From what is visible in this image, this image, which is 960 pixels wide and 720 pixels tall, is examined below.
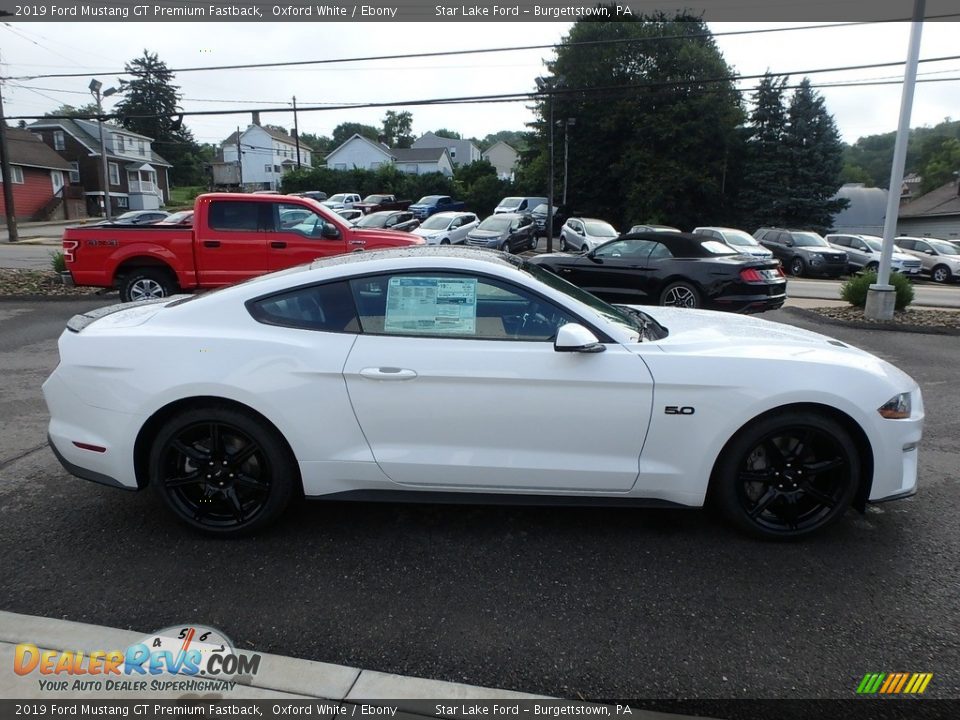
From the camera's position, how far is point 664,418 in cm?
325

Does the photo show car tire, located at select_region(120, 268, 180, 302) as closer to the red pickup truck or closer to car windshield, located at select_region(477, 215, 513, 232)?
the red pickup truck

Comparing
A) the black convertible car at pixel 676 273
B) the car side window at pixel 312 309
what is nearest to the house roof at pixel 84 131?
the black convertible car at pixel 676 273

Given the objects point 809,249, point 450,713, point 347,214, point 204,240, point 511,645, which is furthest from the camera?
point 347,214

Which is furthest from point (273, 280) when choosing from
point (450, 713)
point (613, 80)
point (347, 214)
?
point (613, 80)

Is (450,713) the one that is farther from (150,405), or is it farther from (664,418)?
(150,405)

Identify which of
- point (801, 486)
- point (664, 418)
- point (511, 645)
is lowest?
point (511, 645)

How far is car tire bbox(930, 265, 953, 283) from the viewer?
24.7 metres

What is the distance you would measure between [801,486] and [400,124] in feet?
382

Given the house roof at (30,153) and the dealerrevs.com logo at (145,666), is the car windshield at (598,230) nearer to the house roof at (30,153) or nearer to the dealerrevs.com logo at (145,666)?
the dealerrevs.com logo at (145,666)

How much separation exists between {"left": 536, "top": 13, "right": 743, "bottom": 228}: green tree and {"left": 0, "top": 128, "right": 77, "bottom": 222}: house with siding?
33.8 metres

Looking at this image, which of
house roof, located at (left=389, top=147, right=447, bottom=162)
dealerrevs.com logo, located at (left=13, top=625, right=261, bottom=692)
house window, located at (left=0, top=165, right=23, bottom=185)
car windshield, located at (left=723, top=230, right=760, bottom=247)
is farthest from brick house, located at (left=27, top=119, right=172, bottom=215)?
dealerrevs.com logo, located at (left=13, top=625, right=261, bottom=692)

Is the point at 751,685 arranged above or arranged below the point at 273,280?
below

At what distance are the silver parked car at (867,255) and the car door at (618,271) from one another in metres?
16.1

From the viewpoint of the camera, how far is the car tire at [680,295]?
10320 mm
